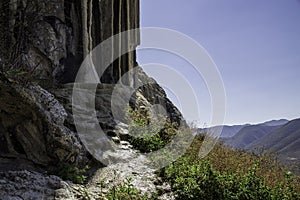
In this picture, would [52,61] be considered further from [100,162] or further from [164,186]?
[164,186]

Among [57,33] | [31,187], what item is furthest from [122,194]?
[57,33]

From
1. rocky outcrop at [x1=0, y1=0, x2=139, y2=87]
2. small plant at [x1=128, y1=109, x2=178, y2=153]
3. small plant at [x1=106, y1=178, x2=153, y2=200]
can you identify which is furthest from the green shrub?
small plant at [x1=128, y1=109, x2=178, y2=153]

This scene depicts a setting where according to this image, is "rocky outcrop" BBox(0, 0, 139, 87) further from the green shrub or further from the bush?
the bush

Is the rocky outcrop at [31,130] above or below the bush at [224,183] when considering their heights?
above

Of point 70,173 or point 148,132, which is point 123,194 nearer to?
point 70,173

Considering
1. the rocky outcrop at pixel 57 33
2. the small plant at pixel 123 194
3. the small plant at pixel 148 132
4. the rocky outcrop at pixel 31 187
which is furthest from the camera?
the small plant at pixel 148 132

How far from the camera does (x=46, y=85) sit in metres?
8.29

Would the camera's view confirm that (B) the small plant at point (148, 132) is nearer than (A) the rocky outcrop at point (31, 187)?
No

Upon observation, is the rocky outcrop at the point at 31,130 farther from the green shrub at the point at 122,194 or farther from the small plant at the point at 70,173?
the green shrub at the point at 122,194

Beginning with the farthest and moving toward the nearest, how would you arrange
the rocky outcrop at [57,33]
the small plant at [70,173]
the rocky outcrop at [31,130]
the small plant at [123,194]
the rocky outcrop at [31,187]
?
1. the rocky outcrop at [57,33]
2. the small plant at [70,173]
3. the rocky outcrop at [31,130]
4. the small plant at [123,194]
5. the rocky outcrop at [31,187]

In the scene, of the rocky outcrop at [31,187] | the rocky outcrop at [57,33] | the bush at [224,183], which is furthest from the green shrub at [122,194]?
the rocky outcrop at [57,33]

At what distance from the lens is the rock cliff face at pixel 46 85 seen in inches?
202

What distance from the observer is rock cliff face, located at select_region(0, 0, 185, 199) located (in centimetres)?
512

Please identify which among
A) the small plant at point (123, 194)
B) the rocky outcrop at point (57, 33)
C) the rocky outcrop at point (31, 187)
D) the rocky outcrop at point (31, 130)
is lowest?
the small plant at point (123, 194)
